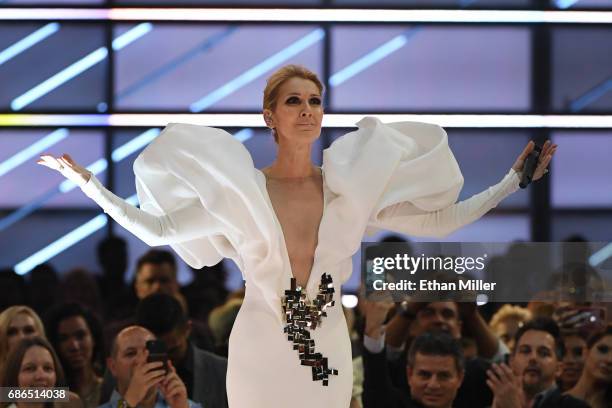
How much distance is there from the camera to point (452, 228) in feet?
13.3

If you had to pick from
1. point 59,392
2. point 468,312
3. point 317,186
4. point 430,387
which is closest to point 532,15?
point 468,312

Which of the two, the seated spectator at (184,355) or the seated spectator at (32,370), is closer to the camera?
the seated spectator at (32,370)

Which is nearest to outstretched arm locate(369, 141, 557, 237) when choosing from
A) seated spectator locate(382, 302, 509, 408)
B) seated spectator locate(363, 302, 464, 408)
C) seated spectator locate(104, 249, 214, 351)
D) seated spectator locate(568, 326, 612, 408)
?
seated spectator locate(363, 302, 464, 408)

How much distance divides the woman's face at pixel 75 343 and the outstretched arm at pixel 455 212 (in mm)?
1810

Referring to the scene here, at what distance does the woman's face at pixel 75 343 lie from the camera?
17.8ft

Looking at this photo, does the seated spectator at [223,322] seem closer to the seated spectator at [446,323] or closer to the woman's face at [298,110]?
the seated spectator at [446,323]

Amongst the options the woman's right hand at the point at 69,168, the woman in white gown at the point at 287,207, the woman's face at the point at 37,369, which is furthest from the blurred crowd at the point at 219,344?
the woman's right hand at the point at 69,168

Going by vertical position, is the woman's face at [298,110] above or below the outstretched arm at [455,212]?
above

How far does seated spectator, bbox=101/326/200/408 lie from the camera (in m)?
5.18

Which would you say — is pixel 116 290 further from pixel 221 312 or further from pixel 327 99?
pixel 327 99

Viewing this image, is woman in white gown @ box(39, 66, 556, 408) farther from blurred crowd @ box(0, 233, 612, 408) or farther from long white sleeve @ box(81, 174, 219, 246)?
blurred crowd @ box(0, 233, 612, 408)

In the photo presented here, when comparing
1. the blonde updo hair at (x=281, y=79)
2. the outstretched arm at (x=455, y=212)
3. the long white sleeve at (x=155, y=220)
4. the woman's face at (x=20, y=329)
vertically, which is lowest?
the woman's face at (x=20, y=329)

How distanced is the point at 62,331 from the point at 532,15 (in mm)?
2518

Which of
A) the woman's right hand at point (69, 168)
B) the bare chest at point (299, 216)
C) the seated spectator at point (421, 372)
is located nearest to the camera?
the woman's right hand at point (69, 168)
